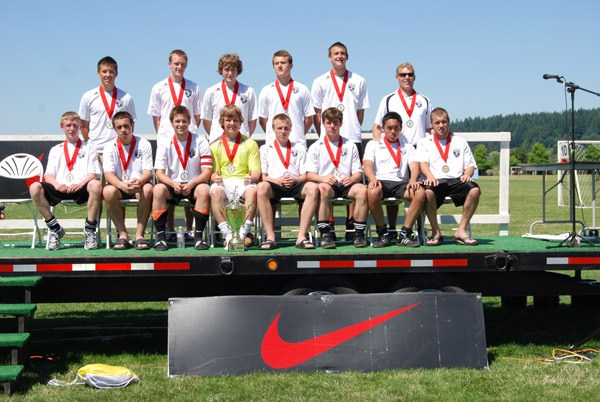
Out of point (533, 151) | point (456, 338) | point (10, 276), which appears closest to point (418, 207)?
point (456, 338)

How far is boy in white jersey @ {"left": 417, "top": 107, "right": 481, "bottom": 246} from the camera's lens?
7.07m

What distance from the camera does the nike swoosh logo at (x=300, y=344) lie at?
5.89 m

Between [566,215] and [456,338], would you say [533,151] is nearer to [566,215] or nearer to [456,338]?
[566,215]

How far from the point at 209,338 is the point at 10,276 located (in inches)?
64.6

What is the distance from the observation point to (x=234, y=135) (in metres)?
7.37

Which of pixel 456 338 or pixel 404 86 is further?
pixel 404 86

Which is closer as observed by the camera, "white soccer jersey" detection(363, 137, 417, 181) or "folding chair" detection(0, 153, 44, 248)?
"white soccer jersey" detection(363, 137, 417, 181)

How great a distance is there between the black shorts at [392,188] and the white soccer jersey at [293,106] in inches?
43.7

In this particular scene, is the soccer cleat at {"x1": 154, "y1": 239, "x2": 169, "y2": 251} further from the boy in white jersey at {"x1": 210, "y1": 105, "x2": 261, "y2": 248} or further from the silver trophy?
the boy in white jersey at {"x1": 210, "y1": 105, "x2": 261, "y2": 248}

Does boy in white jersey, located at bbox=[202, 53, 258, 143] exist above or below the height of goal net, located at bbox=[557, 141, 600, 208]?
above

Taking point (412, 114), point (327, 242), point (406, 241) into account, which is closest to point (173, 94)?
point (412, 114)

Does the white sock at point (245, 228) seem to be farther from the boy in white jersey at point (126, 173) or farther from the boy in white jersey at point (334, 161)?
the boy in white jersey at point (126, 173)

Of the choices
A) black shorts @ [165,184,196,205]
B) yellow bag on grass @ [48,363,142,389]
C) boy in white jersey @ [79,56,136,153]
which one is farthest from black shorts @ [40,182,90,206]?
yellow bag on grass @ [48,363,142,389]

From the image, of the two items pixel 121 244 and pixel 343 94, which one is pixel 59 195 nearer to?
pixel 121 244
